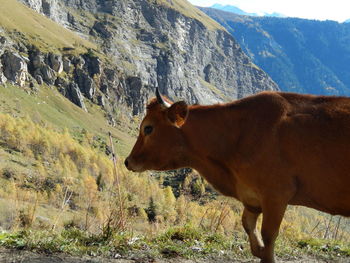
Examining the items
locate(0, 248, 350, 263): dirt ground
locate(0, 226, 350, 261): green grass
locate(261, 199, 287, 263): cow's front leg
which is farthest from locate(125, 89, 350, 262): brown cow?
locate(0, 248, 350, 263): dirt ground

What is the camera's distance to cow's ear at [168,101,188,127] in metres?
7.28

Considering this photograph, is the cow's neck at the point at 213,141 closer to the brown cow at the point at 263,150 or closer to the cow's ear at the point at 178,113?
the brown cow at the point at 263,150

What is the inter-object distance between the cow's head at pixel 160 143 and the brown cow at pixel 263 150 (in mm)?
19

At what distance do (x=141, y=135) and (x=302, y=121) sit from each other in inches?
116

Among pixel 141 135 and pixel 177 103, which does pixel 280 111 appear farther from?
pixel 141 135

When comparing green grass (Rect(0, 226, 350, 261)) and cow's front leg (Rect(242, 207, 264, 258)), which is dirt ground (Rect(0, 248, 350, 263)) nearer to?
green grass (Rect(0, 226, 350, 261))

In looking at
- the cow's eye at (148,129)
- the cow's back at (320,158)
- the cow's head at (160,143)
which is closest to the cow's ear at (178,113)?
the cow's head at (160,143)

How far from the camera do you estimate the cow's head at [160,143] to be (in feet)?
24.7

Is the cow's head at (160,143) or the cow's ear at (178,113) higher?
the cow's ear at (178,113)

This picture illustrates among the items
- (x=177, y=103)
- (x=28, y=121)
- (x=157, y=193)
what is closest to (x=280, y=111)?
(x=177, y=103)

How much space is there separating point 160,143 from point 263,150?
6.54 ft

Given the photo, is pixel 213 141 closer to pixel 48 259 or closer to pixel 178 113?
pixel 178 113

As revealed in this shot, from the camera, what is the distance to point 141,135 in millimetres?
7766

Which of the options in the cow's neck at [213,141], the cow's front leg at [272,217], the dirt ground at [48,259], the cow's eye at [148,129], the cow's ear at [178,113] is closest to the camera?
the cow's front leg at [272,217]
